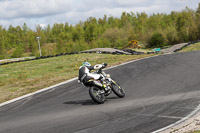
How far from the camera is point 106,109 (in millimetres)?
8570

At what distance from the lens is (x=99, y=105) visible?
946 cm

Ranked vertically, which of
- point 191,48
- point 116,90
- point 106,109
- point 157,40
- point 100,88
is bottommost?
point 106,109

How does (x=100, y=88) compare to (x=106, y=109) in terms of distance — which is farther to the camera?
(x=100, y=88)

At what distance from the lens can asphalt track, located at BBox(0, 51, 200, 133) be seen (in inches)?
264

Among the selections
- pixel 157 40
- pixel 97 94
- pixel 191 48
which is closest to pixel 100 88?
pixel 97 94

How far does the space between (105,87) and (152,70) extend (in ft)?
27.5

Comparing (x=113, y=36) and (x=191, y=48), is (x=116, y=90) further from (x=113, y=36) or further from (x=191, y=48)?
(x=113, y=36)

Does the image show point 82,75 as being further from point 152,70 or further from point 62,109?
point 152,70

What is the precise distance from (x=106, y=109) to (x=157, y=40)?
74266mm

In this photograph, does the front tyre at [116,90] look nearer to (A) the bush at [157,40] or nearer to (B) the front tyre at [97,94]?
(B) the front tyre at [97,94]

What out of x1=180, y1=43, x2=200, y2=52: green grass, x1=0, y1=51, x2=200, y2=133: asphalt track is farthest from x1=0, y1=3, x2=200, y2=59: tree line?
x1=0, y1=51, x2=200, y2=133: asphalt track

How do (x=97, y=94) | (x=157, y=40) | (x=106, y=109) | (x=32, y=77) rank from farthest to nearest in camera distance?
(x=157, y=40) < (x=32, y=77) < (x=97, y=94) < (x=106, y=109)

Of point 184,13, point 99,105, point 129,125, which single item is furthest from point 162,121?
point 184,13

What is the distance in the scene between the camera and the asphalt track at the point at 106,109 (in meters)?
6.71
